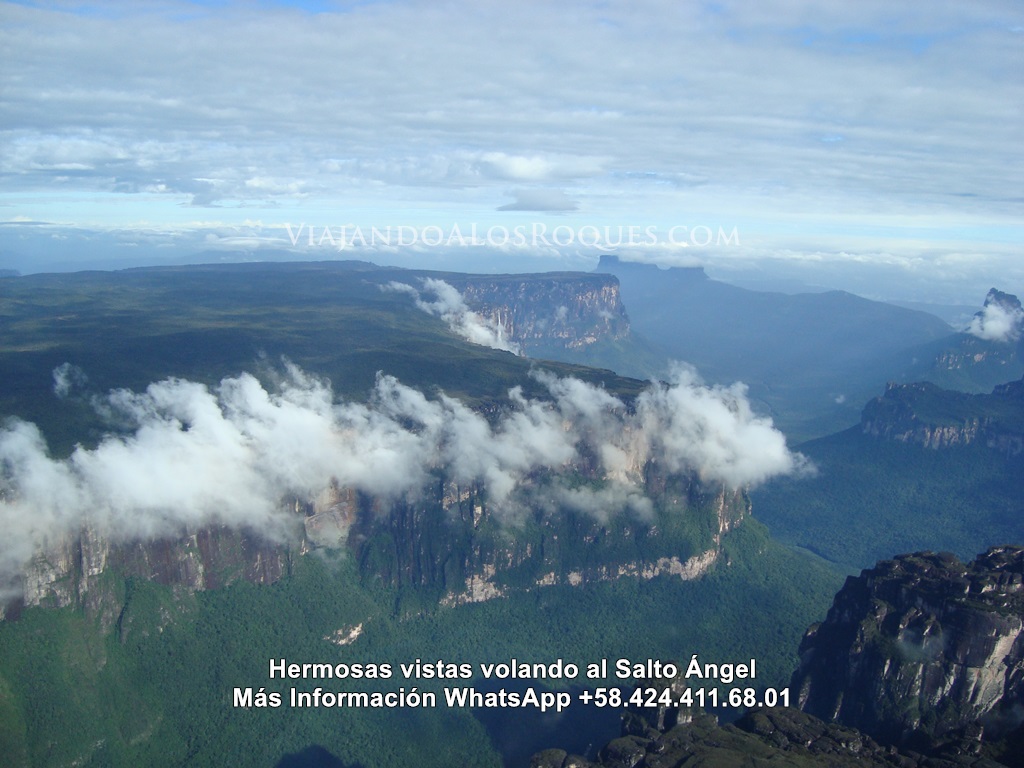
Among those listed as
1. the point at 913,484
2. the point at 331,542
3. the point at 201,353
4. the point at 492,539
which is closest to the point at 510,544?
the point at 492,539

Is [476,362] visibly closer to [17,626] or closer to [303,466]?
[303,466]

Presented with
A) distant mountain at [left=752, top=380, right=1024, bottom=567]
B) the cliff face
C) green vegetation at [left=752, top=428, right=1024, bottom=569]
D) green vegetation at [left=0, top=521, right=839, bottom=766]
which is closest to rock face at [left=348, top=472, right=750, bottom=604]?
the cliff face

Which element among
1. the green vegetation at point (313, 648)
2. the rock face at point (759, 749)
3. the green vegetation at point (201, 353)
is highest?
the green vegetation at point (201, 353)

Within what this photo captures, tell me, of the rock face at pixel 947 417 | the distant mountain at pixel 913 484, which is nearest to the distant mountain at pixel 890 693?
the distant mountain at pixel 913 484

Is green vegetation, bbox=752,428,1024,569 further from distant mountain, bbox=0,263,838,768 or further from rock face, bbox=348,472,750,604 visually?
rock face, bbox=348,472,750,604

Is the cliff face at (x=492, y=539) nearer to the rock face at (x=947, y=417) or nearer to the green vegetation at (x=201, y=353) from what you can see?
the green vegetation at (x=201, y=353)

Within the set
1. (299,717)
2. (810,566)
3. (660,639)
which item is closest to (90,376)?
(299,717)
